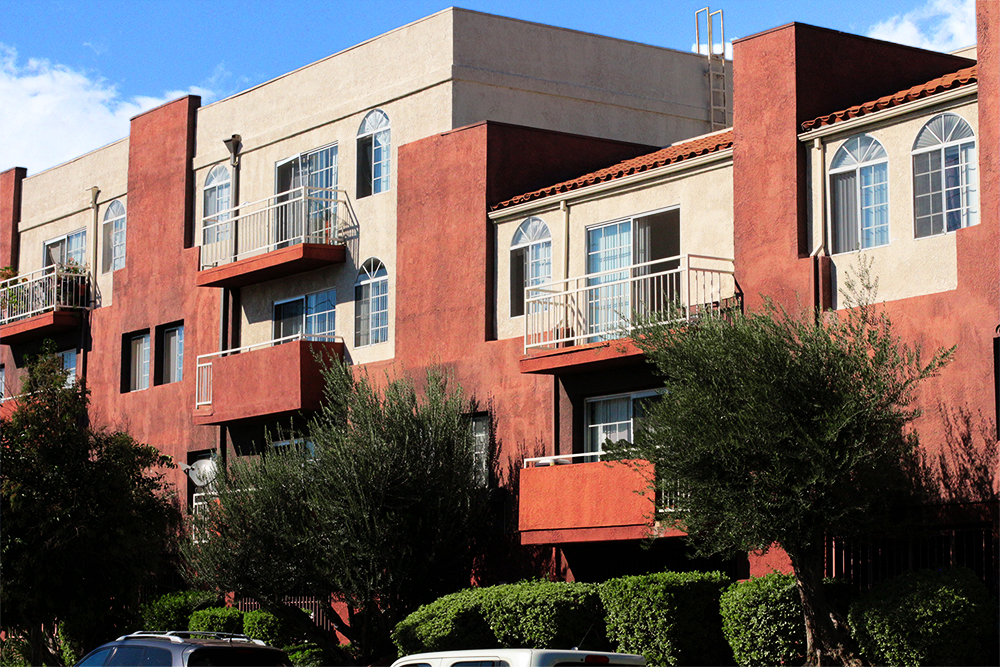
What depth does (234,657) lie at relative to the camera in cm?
1463

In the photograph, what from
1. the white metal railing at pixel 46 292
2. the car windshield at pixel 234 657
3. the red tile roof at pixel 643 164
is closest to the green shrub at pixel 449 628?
the car windshield at pixel 234 657

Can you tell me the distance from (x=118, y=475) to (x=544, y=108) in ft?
37.6

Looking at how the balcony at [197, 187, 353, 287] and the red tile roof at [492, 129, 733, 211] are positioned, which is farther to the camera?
the balcony at [197, 187, 353, 287]

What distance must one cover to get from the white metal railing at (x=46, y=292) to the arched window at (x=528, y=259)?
50.8 feet

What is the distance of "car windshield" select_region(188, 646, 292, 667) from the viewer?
47.4 feet

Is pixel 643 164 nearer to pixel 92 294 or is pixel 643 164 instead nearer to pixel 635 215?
pixel 635 215

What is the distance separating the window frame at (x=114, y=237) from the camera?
116ft

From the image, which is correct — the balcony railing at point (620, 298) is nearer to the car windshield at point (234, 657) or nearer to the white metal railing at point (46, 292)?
the car windshield at point (234, 657)

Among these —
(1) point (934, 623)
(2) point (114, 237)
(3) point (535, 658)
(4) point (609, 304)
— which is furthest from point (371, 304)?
(3) point (535, 658)

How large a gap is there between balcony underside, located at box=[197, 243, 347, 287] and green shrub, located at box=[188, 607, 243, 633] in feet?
23.2

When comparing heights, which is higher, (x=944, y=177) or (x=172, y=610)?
(x=944, y=177)

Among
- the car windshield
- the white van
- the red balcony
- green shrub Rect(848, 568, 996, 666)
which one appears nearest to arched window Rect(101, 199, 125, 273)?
the red balcony

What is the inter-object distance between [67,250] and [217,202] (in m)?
7.29

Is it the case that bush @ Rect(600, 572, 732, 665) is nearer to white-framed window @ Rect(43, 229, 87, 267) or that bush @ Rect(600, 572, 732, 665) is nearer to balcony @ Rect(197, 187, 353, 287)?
balcony @ Rect(197, 187, 353, 287)
